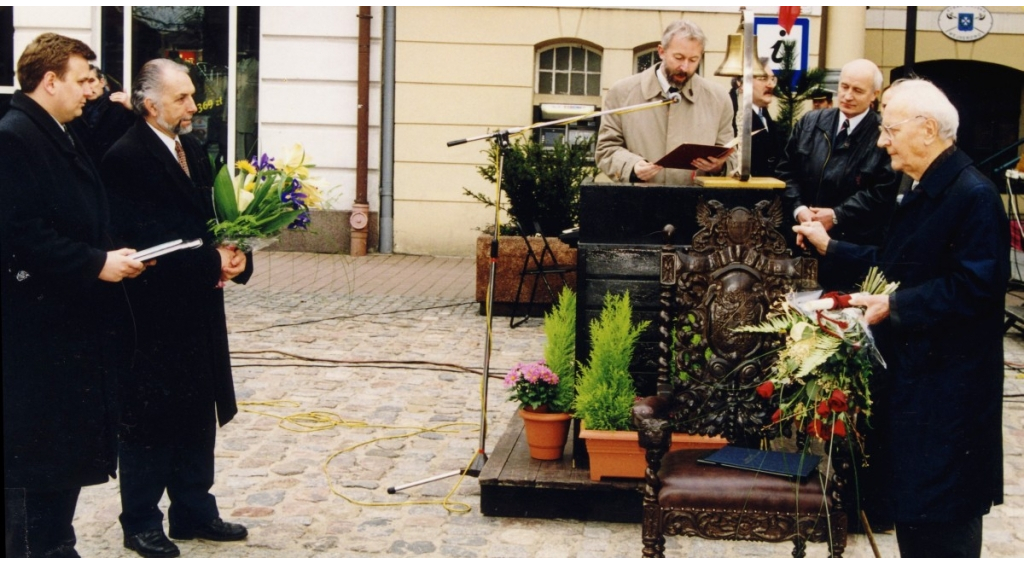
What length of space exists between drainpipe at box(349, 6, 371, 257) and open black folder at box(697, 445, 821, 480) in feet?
34.0

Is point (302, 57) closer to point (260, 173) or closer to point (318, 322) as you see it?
point (318, 322)

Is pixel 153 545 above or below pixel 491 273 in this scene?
below

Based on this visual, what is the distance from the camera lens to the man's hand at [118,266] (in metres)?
4.31

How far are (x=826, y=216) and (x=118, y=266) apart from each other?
3397 mm

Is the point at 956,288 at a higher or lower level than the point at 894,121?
lower

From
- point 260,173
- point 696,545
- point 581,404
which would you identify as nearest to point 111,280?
point 260,173

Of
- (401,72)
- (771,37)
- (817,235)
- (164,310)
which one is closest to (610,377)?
(817,235)

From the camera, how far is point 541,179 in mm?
10398

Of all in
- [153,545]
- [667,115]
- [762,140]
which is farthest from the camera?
[762,140]

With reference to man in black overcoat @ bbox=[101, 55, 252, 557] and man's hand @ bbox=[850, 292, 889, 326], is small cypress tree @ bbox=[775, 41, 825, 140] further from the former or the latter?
man in black overcoat @ bbox=[101, 55, 252, 557]

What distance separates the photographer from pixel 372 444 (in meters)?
6.58

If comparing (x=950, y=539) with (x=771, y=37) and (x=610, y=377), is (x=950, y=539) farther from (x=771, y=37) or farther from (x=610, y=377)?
(x=771, y=37)

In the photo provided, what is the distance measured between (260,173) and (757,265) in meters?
2.07

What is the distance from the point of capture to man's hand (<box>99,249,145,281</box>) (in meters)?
4.31
